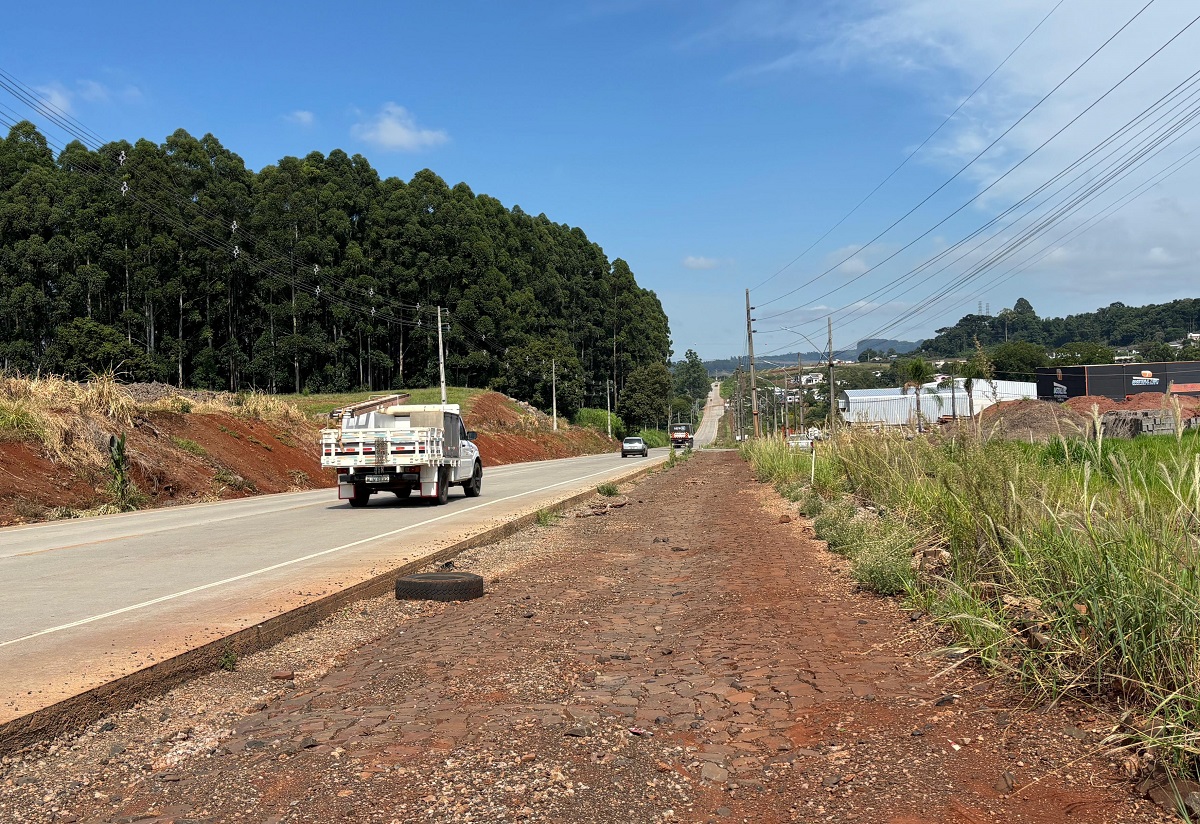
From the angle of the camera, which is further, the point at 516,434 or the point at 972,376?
the point at 516,434

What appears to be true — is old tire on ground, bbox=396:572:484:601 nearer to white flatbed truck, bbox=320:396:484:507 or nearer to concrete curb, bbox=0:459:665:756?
concrete curb, bbox=0:459:665:756

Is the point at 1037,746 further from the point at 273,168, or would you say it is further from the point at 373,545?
the point at 273,168

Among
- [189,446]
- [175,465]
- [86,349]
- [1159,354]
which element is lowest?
[175,465]

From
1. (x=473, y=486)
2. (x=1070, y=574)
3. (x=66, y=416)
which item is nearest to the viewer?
(x=1070, y=574)

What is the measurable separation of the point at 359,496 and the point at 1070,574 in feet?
56.3

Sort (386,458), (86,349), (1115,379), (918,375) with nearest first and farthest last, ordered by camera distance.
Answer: (386,458) < (918,375) < (86,349) < (1115,379)

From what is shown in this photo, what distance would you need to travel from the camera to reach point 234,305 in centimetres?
7788

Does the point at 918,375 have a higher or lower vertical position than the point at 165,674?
higher

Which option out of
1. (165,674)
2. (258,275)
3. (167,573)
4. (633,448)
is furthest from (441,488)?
(258,275)

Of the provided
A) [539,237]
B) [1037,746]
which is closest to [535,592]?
[1037,746]

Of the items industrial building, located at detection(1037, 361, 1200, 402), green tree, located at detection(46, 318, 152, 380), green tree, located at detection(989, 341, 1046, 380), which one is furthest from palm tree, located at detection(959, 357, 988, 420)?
green tree, located at detection(989, 341, 1046, 380)

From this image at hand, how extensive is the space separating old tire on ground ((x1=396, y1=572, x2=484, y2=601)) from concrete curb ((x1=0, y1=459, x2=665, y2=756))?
400mm

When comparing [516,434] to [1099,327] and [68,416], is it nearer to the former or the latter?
[68,416]

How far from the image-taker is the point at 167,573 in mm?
10453
